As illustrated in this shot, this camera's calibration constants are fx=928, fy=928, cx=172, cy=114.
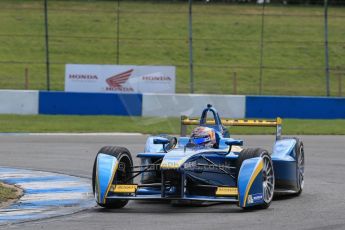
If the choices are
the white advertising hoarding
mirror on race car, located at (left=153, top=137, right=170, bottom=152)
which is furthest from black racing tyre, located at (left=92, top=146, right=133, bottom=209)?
the white advertising hoarding

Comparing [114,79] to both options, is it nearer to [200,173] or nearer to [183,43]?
[183,43]

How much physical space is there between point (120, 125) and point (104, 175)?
14.1 meters

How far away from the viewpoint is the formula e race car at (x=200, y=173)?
35.4ft

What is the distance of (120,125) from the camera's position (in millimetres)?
25141

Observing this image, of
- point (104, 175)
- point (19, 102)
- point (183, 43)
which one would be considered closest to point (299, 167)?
point (104, 175)

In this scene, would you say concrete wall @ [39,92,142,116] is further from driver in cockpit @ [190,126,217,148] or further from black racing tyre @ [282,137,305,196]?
driver in cockpit @ [190,126,217,148]

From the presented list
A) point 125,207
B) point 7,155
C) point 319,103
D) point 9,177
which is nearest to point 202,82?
point 319,103

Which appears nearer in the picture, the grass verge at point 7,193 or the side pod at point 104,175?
the side pod at point 104,175

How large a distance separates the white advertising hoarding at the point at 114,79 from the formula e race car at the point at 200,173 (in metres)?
15.8

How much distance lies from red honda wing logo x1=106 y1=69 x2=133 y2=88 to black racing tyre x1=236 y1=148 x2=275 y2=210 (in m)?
16.9

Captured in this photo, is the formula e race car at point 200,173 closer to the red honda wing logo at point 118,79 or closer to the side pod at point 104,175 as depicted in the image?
the side pod at point 104,175

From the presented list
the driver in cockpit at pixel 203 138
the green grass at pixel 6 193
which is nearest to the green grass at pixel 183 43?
the green grass at pixel 6 193

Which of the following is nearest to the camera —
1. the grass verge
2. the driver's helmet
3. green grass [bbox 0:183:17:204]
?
the driver's helmet

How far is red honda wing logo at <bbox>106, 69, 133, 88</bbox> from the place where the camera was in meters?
28.1
